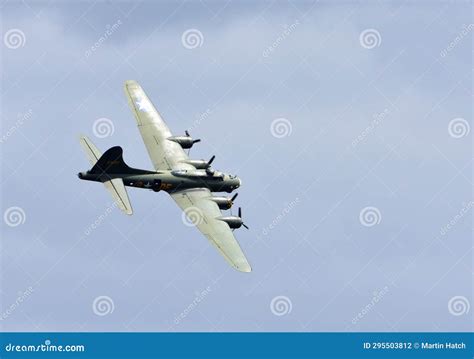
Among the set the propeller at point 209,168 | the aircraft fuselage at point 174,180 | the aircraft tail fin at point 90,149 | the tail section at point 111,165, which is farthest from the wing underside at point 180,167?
the aircraft tail fin at point 90,149

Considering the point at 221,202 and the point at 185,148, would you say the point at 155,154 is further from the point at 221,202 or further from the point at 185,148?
the point at 221,202

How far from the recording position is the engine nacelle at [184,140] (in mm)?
111250

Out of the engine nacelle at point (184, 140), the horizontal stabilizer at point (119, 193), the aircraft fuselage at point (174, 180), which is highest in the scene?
the engine nacelle at point (184, 140)

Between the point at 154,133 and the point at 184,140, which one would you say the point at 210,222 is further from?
the point at 154,133

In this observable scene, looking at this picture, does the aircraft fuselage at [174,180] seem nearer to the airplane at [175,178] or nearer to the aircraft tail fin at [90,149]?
the airplane at [175,178]

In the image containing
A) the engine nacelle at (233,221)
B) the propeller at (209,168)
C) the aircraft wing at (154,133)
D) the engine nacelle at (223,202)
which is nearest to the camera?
the engine nacelle at (233,221)

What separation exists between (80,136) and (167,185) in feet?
30.0

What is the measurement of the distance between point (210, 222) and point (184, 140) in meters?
12.9

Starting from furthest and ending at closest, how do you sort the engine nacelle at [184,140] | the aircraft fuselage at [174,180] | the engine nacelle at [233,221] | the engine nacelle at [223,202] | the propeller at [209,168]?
the engine nacelle at [184,140]
the propeller at [209,168]
the engine nacelle at [223,202]
the aircraft fuselage at [174,180]
the engine nacelle at [233,221]

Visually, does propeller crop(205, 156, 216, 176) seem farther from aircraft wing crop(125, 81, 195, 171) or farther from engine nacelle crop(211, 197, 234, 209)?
engine nacelle crop(211, 197, 234, 209)
